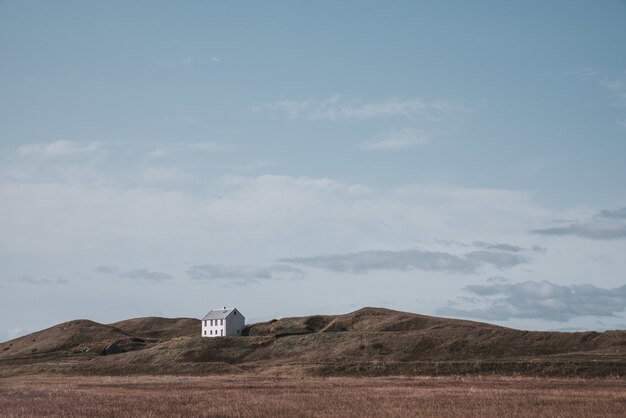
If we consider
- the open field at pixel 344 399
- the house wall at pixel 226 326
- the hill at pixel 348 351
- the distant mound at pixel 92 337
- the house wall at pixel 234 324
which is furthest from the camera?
the house wall at pixel 234 324

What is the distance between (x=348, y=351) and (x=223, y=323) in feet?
119

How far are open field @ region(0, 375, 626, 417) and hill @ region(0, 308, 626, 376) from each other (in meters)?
10.2

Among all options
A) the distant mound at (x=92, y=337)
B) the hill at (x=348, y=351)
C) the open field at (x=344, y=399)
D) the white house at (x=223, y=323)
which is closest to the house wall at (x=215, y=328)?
the white house at (x=223, y=323)

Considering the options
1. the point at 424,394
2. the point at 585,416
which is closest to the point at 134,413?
the point at 424,394

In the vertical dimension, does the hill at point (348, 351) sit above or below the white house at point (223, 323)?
below

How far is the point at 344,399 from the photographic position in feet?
142

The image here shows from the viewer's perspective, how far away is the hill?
69.0 m

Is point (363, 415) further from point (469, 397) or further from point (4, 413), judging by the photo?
point (4, 413)

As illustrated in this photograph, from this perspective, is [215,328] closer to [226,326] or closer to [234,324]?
[226,326]

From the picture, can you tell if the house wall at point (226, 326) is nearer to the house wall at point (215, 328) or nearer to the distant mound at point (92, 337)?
the house wall at point (215, 328)

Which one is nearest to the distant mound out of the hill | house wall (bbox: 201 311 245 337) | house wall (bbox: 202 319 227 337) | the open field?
the hill

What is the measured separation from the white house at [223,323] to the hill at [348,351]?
2213 mm

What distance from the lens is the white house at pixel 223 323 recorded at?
390 feet

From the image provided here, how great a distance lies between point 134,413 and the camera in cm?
3641
